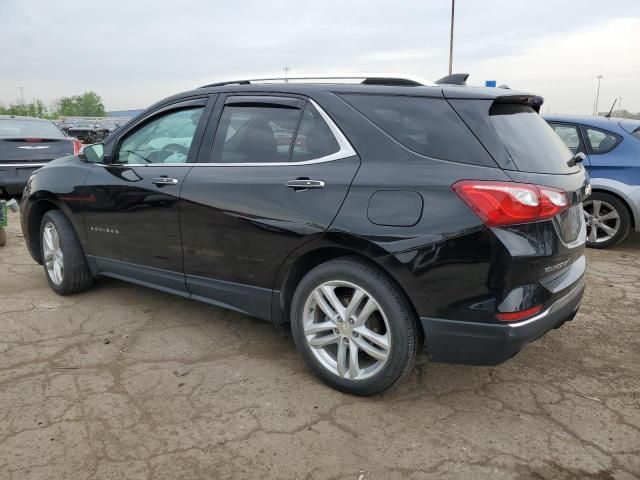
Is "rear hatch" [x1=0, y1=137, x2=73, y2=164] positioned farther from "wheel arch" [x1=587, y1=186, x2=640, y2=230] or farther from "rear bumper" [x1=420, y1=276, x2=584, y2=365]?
"wheel arch" [x1=587, y1=186, x2=640, y2=230]

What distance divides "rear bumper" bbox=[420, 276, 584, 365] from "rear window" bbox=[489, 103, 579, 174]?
68 cm

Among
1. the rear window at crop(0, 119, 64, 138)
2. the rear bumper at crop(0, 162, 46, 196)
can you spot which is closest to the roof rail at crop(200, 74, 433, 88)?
the rear bumper at crop(0, 162, 46, 196)

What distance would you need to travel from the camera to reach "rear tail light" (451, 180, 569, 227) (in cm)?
231

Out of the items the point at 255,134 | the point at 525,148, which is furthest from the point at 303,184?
the point at 525,148

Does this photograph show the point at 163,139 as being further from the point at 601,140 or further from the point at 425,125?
the point at 601,140

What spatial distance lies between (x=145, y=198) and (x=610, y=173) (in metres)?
5.06

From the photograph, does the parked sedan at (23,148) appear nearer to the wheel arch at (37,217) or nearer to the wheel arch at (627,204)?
the wheel arch at (37,217)

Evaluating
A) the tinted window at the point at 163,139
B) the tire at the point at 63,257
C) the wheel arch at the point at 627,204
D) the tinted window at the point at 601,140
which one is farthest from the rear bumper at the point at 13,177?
the wheel arch at the point at 627,204

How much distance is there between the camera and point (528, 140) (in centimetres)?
268

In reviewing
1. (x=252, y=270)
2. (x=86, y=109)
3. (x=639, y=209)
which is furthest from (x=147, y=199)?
(x=86, y=109)

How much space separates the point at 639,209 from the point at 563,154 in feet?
11.6

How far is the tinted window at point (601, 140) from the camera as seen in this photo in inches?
236

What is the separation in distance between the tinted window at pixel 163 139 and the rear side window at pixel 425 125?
1.22 metres

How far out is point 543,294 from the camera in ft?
7.99
